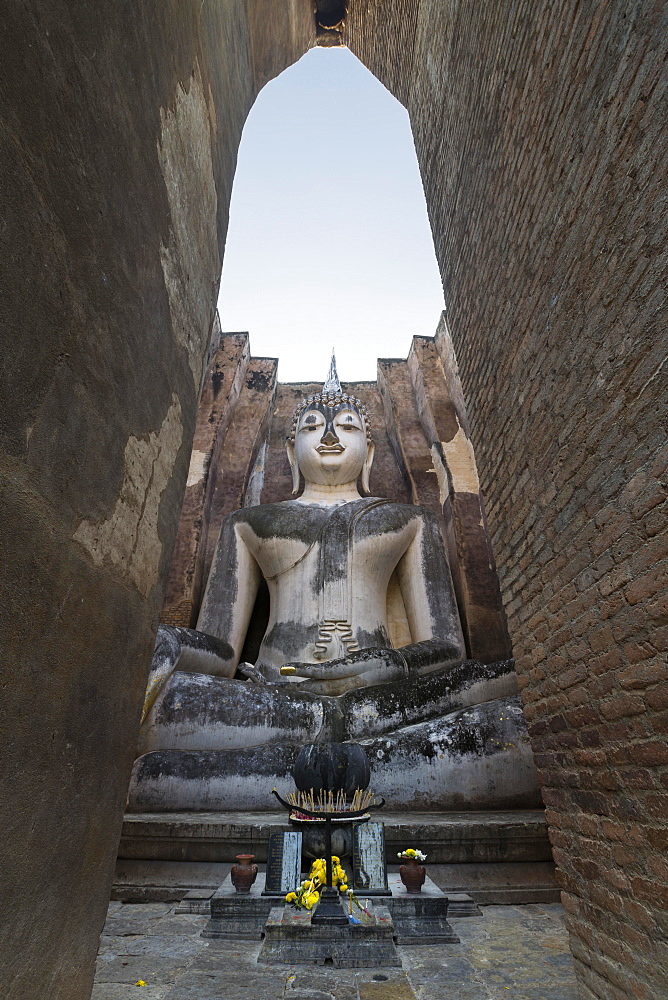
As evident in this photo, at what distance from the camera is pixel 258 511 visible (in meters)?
6.26

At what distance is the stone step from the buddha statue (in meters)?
0.50

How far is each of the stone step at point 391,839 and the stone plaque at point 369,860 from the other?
19.0 inches

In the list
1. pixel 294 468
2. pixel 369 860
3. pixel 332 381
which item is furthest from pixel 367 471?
pixel 369 860

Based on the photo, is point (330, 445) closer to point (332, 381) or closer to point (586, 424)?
point (332, 381)

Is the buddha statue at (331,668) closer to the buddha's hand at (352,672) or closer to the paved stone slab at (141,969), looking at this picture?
the buddha's hand at (352,672)

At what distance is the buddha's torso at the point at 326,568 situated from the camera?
5551mm

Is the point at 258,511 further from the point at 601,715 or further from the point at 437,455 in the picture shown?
the point at 601,715

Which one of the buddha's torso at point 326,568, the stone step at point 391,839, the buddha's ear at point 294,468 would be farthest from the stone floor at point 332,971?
the buddha's ear at point 294,468

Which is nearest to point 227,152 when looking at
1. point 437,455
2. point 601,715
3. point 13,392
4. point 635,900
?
point 13,392

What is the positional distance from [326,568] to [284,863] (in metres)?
3.58

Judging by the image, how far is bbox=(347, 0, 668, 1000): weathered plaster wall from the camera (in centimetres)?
175

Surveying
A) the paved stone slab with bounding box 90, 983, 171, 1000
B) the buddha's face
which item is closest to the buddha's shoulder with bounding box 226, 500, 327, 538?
the buddha's face

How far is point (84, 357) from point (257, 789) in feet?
10.2

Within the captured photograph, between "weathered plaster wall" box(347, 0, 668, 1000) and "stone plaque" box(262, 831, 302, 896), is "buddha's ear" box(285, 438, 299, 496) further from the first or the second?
"stone plaque" box(262, 831, 302, 896)
